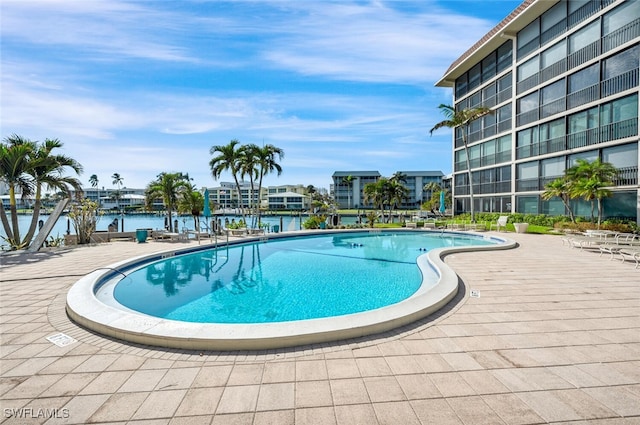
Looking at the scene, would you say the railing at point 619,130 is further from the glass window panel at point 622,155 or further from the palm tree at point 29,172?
the palm tree at point 29,172

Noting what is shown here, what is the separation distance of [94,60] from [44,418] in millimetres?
11045

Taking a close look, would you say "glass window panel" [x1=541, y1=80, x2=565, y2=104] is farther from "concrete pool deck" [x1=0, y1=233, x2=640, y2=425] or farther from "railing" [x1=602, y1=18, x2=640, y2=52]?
"concrete pool deck" [x1=0, y1=233, x2=640, y2=425]

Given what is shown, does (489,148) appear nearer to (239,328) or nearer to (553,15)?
(553,15)

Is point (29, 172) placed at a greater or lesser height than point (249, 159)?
lesser

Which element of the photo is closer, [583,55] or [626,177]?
[626,177]

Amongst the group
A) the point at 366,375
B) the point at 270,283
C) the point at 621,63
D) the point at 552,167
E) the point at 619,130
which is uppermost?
the point at 621,63

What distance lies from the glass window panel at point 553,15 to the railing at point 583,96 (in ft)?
18.0

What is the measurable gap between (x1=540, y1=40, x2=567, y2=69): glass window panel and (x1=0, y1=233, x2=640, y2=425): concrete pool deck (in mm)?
21807

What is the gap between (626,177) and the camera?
15609 mm

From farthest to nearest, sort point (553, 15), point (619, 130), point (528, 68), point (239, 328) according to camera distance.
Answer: point (528, 68)
point (553, 15)
point (619, 130)
point (239, 328)

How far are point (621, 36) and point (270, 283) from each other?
2243 centimetres

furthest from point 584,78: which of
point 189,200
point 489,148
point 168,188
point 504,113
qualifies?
point 168,188

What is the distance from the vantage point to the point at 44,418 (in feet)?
8.20

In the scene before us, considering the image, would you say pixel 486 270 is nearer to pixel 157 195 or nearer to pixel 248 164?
pixel 248 164
